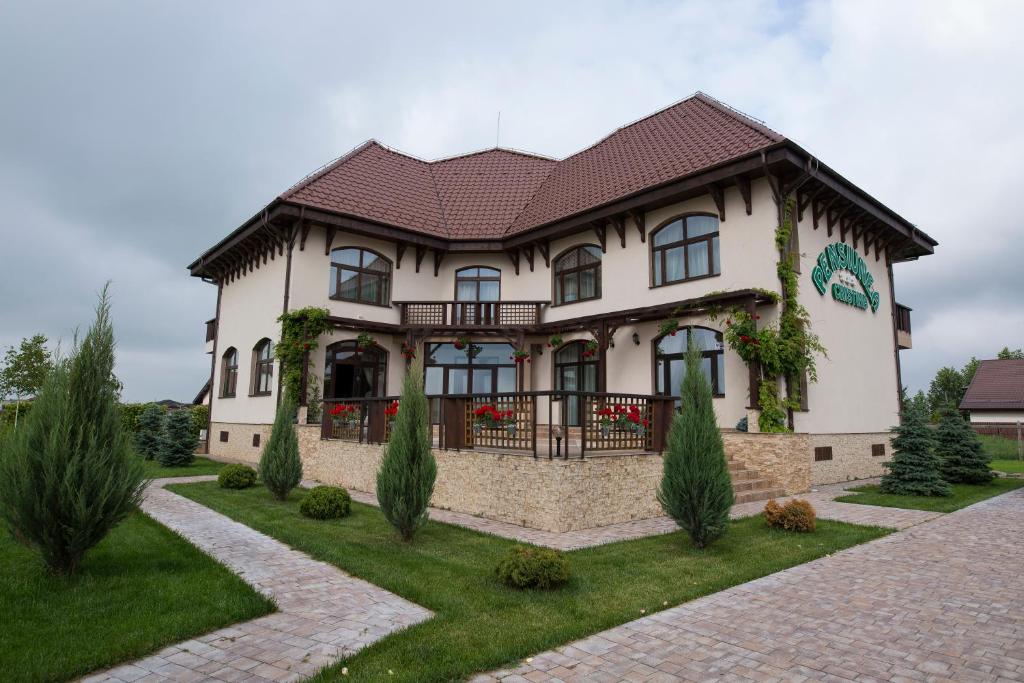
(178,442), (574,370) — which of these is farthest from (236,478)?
(574,370)

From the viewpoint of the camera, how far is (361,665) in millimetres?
3646

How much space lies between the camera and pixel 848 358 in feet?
46.8

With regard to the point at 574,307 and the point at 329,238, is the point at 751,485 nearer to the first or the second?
the point at 574,307

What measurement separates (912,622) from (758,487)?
679 centimetres

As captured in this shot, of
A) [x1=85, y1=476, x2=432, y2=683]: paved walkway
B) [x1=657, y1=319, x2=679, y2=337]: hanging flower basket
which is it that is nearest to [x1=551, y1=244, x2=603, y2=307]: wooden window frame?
[x1=657, y1=319, x2=679, y2=337]: hanging flower basket

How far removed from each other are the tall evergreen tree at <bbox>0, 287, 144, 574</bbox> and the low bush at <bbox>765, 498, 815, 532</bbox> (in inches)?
304

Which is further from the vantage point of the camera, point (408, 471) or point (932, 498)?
point (932, 498)

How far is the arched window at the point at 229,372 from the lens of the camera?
18.7 m

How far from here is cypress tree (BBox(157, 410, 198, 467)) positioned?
16.6 m

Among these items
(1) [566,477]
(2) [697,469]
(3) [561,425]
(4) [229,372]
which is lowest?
(1) [566,477]

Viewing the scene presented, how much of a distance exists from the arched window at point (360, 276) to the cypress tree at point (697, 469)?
38.7ft

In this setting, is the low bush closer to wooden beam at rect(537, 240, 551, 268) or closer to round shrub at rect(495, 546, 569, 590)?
round shrub at rect(495, 546, 569, 590)

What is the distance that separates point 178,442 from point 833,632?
17.3 m

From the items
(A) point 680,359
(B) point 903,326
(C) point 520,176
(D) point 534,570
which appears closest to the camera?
(D) point 534,570
